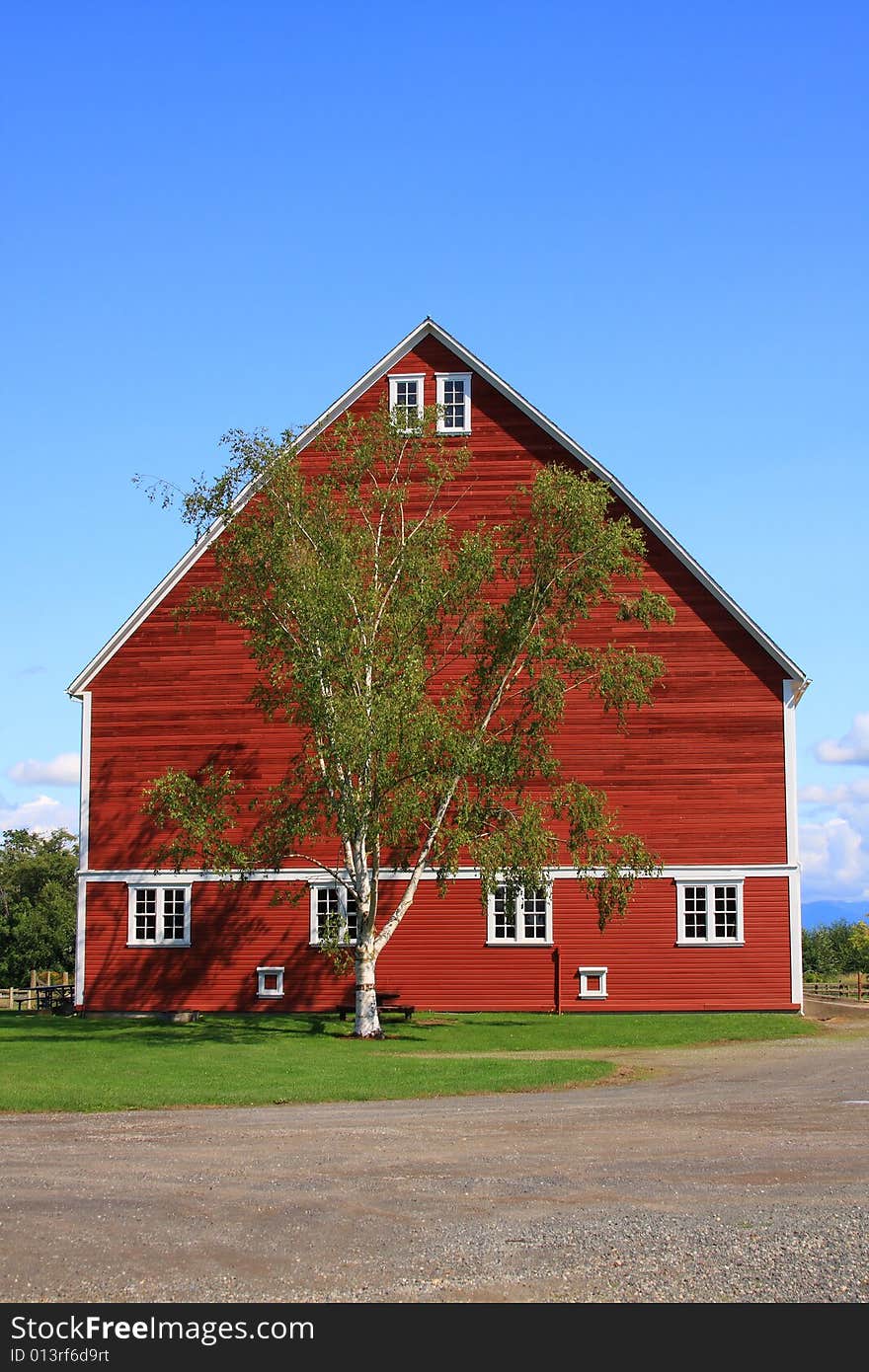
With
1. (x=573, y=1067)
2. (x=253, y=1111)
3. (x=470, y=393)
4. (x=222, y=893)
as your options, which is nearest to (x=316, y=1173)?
(x=253, y=1111)

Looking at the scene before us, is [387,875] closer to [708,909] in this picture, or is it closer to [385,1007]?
[385,1007]

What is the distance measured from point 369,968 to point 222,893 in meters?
7.37

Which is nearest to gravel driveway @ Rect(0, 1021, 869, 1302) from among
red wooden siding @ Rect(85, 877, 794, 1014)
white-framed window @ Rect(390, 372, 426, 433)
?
red wooden siding @ Rect(85, 877, 794, 1014)

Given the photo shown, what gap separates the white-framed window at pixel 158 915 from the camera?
36.5 meters

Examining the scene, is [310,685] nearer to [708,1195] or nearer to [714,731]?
[714,731]

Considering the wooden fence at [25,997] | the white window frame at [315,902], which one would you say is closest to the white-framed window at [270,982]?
the white window frame at [315,902]

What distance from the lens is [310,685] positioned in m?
28.1

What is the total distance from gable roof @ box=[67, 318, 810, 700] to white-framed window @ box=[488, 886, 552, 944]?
8.21 m

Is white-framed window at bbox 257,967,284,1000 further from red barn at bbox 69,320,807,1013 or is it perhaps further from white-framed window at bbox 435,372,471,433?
white-framed window at bbox 435,372,471,433

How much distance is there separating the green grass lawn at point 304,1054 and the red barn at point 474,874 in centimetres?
115

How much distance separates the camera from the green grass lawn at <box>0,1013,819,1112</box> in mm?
21312

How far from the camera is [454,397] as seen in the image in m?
37.3

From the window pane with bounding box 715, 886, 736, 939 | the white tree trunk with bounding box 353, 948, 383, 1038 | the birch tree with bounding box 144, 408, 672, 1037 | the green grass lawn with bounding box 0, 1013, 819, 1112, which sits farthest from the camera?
the window pane with bounding box 715, 886, 736, 939
